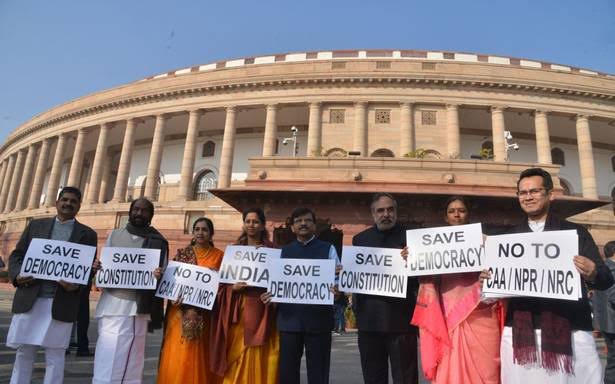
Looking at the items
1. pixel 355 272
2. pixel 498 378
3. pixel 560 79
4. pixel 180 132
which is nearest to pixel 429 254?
pixel 355 272

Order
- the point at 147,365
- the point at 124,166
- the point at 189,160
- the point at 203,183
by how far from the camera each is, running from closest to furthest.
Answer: the point at 147,365, the point at 189,160, the point at 124,166, the point at 203,183

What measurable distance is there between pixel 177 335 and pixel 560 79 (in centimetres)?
3712

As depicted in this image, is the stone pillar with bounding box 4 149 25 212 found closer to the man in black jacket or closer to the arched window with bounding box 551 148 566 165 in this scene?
the man in black jacket

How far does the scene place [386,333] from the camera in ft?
14.5

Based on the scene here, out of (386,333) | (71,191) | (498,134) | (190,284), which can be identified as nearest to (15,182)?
(498,134)

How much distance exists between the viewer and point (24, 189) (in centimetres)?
4675

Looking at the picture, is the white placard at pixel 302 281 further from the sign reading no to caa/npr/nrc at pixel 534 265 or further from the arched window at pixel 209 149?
the arched window at pixel 209 149

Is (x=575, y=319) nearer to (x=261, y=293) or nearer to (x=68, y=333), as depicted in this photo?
(x=261, y=293)

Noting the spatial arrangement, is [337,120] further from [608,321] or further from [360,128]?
[608,321]

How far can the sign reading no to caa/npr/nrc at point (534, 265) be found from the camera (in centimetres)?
341

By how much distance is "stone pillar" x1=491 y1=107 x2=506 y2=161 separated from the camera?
31302 millimetres

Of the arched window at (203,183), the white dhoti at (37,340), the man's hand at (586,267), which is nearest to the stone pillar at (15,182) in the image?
the arched window at (203,183)

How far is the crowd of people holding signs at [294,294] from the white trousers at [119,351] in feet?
0.04

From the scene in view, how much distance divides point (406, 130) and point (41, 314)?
3016 cm
